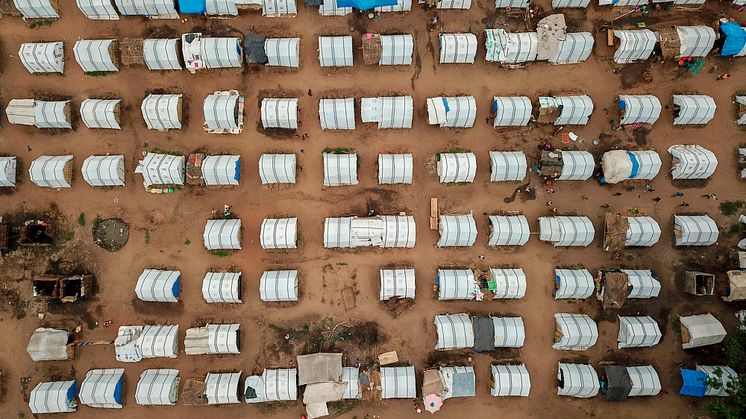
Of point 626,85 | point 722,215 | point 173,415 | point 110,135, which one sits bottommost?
point 173,415

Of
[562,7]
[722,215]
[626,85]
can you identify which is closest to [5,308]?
[562,7]

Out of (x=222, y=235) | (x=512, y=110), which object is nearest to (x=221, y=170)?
(x=222, y=235)

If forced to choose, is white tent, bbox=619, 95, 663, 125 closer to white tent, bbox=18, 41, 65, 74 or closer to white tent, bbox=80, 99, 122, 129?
white tent, bbox=80, 99, 122, 129

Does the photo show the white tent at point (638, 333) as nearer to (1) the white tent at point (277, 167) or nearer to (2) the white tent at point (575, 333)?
(2) the white tent at point (575, 333)

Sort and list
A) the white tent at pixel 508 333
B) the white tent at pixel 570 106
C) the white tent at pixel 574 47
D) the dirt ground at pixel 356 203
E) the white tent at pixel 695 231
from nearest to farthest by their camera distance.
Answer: the white tent at pixel 508 333 → the white tent at pixel 695 231 → the white tent at pixel 570 106 → the white tent at pixel 574 47 → the dirt ground at pixel 356 203

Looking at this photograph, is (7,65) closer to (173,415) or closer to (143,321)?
(143,321)

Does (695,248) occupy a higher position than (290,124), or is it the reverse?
(290,124)

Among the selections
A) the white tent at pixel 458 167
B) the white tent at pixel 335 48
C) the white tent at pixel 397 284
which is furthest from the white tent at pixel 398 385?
the white tent at pixel 335 48

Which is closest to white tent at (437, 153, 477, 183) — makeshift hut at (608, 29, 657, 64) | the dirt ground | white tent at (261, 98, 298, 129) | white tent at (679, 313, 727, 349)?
the dirt ground
